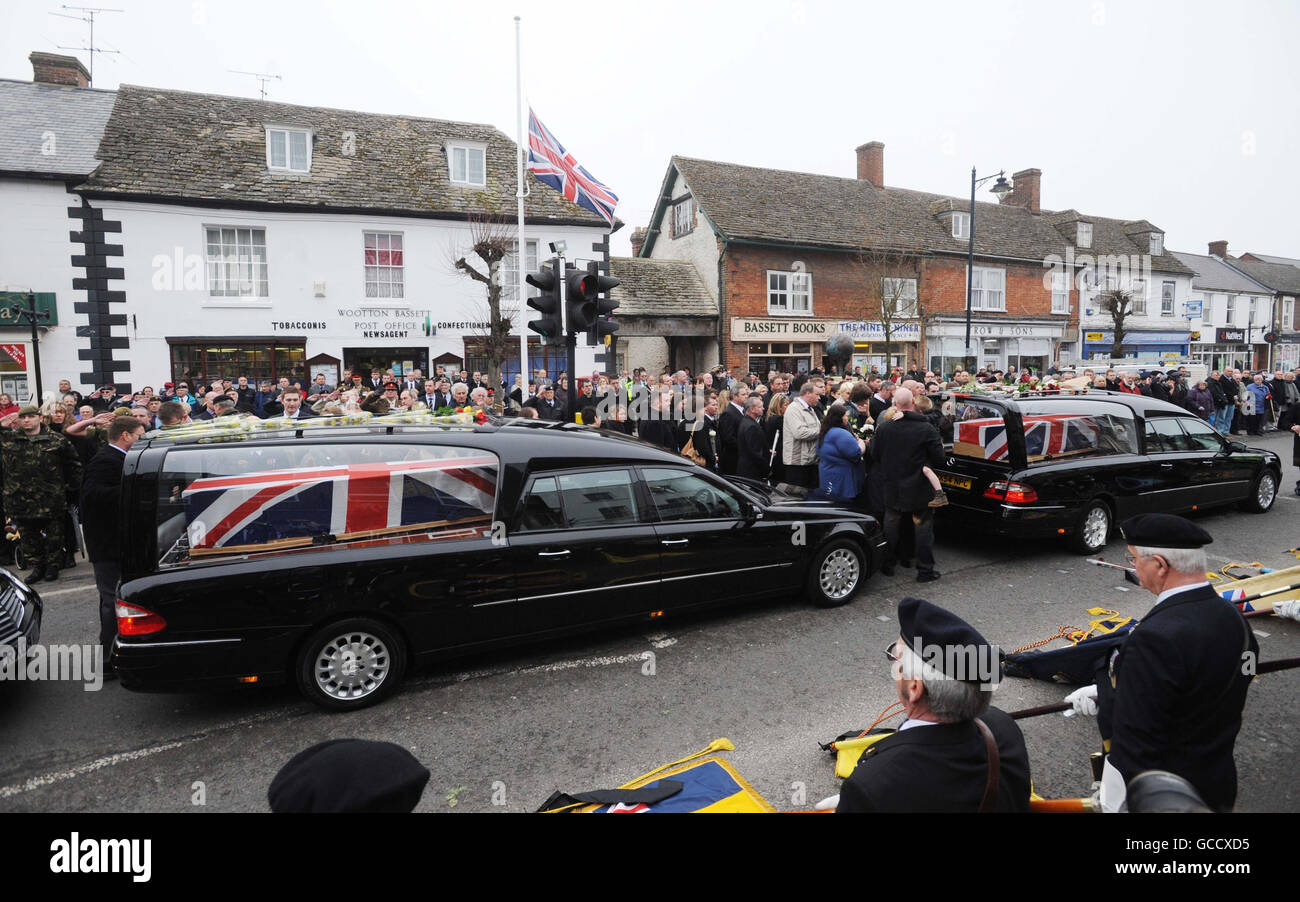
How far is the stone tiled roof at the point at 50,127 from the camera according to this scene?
16109 millimetres

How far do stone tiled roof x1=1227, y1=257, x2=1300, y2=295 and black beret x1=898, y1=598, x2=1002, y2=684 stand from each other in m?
58.2

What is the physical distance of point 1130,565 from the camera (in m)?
7.57

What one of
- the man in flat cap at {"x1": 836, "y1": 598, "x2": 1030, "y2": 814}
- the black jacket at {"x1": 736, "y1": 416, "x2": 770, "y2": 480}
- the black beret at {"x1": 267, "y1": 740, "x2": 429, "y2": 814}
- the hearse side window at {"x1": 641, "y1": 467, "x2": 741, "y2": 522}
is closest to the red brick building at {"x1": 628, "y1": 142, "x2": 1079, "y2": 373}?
the black jacket at {"x1": 736, "y1": 416, "x2": 770, "y2": 480}

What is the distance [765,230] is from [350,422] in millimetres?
22259

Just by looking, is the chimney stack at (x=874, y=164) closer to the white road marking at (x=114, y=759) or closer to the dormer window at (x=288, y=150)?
the dormer window at (x=288, y=150)

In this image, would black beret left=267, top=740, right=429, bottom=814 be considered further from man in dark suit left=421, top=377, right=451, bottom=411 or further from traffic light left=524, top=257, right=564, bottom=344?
man in dark suit left=421, top=377, right=451, bottom=411

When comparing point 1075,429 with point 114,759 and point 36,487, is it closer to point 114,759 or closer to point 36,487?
point 114,759

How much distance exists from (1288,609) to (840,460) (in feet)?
12.8

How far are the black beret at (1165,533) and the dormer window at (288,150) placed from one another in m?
21.2

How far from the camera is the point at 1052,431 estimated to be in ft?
25.9

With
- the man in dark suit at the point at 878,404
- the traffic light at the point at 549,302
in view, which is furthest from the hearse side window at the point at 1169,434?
the traffic light at the point at 549,302

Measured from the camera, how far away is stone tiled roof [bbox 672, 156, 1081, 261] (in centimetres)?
2567
